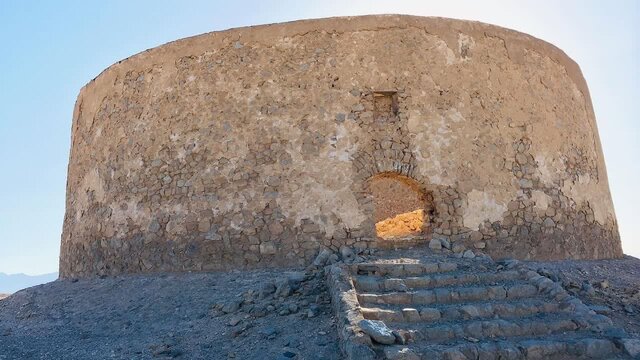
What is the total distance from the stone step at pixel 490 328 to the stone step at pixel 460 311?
94 millimetres

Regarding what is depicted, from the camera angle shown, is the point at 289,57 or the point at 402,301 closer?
the point at 402,301

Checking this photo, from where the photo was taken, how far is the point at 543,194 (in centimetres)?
861

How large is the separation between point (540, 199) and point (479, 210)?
1.19m

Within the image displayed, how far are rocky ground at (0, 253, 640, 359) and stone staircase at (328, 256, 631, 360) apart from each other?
44 cm

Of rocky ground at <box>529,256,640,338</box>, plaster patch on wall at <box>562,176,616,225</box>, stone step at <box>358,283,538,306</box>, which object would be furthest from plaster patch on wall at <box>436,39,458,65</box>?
stone step at <box>358,283,538,306</box>

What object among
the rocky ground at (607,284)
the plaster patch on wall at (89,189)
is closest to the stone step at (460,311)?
the rocky ground at (607,284)

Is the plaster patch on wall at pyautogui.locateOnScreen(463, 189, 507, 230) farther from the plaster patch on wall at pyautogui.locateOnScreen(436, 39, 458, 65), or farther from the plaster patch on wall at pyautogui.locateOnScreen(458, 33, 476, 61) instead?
the plaster patch on wall at pyautogui.locateOnScreen(458, 33, 476, 61)

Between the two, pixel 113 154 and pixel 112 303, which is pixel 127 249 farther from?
pixel 113 154

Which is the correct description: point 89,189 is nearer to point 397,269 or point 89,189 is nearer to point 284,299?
point 284,299

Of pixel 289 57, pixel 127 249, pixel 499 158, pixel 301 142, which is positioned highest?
pixel 289 57

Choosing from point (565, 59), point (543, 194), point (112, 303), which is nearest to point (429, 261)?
point (543, 194)

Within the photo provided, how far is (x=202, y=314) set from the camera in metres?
6.57

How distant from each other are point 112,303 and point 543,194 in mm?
6703

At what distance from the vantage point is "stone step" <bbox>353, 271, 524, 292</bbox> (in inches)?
238
